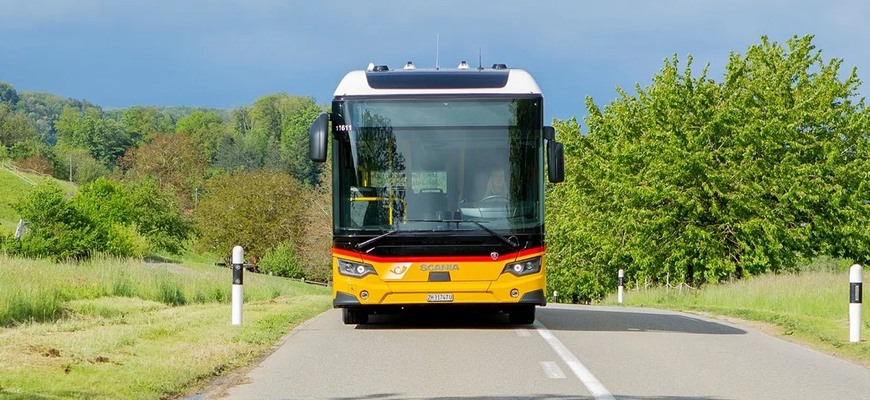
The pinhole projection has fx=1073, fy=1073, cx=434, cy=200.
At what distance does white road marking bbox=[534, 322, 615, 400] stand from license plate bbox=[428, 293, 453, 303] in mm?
1325

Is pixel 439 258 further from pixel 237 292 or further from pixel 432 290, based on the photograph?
pixel 237 292

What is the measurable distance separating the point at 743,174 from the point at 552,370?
95.9 ft

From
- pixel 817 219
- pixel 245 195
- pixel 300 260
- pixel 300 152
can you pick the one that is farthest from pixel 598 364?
pixel 300 152

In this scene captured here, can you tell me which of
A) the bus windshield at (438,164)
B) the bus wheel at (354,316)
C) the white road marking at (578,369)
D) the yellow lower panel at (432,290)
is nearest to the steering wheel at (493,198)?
the bus windshield at (438,164)

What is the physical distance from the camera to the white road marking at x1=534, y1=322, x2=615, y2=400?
28.3ft

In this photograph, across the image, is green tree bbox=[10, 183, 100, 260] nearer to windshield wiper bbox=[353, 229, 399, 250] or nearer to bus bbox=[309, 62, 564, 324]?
bus bbox=[309, 62, 564, 324]

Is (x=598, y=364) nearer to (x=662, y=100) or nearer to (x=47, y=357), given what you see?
(x=47, y=357)

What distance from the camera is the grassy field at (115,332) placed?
28.1 feet

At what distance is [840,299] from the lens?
2089 cm

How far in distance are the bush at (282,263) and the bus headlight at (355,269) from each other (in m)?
67.3

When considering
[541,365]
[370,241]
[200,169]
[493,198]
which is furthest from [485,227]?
[200,169]

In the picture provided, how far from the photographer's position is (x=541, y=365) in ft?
34.8

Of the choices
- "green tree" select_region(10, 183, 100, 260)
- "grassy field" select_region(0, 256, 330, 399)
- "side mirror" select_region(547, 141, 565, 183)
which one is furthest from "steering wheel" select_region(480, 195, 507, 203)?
"green tree" select_region(10, 183, 100, 260)

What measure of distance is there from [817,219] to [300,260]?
4894 centimetres
